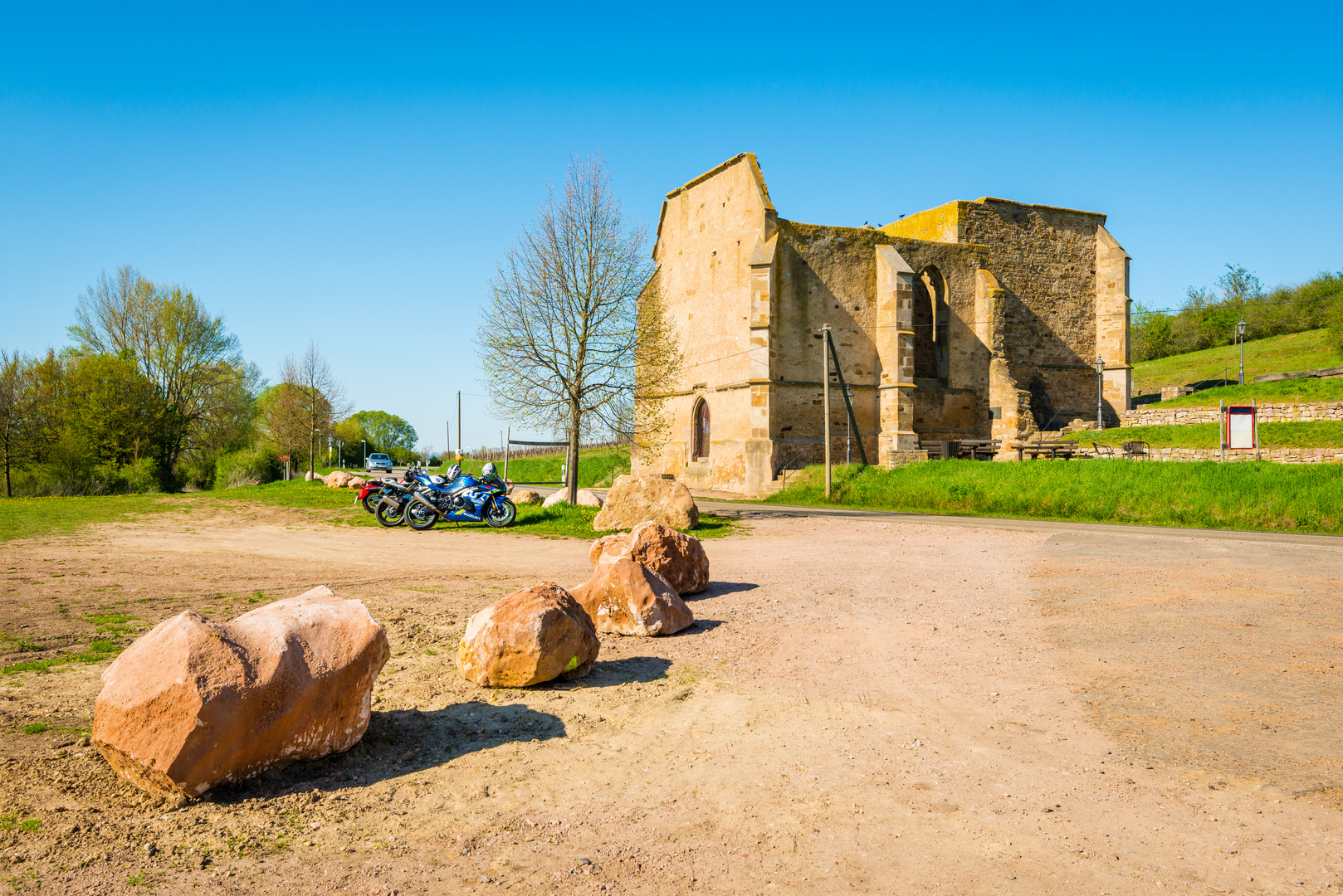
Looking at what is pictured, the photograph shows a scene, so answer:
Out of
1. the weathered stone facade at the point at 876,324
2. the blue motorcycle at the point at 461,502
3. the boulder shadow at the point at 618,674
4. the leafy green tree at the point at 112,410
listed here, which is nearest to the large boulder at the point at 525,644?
the boulder shadow at the point at 618,674

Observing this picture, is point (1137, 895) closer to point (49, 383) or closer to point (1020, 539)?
point (1020, 539)

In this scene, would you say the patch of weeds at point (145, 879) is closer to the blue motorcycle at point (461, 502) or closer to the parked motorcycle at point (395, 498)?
the blue motorcycle at point (461, 502)

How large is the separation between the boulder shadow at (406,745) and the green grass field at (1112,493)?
1614 cm

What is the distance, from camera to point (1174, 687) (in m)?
5.07

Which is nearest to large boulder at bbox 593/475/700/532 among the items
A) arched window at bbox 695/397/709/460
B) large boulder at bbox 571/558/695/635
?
large boulder at bbox 571/558/695/635

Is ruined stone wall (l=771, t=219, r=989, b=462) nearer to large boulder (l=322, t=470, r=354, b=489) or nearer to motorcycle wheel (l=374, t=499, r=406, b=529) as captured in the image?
motorcycle wheel (l=374, t=499, r=406, b=529)

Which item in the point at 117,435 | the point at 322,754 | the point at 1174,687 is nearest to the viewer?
the point at 322,754

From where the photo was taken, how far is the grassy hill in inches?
1266

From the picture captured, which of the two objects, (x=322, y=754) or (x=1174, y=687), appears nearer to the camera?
(x=322, y=754)

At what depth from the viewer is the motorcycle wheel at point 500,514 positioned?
53.4 ft

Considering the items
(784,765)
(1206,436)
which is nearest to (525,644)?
(784,765)

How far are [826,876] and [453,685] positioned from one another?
3068 mm

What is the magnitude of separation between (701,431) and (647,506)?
15969 mm

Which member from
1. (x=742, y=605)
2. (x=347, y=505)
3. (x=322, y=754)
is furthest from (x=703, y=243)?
(x=322, y=754)
